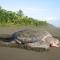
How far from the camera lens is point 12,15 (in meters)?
20.6

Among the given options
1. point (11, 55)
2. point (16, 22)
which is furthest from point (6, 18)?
point (11, 55)

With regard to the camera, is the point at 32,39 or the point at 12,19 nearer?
the point at 32,39

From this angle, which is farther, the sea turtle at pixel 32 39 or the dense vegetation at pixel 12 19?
the dense vegetation at pixel 12 19

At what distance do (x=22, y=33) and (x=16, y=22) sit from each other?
1274 centimetres

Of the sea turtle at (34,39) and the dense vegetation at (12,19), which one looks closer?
the sea turtle at (34,39)

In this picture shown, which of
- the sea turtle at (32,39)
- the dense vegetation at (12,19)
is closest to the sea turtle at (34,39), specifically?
the sea turtle at (32,39)

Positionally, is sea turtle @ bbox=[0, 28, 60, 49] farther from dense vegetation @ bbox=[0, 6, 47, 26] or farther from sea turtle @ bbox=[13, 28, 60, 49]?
dense vegetation @ bbox=[0, 6, 47, 26]

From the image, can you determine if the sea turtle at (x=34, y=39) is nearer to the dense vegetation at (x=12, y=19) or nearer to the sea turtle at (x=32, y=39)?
the sea turtle at (x=32, y=39)

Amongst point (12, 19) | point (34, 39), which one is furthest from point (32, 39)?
point (12, 19)

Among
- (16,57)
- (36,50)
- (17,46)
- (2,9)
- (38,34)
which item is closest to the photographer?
(16,57)

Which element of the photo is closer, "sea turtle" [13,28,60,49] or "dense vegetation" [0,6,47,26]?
"sea turtle" [13,28,60,49]

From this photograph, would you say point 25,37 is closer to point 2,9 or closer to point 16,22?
point 16,22

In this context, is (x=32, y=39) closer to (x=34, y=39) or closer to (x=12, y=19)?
(x=34, y=39)

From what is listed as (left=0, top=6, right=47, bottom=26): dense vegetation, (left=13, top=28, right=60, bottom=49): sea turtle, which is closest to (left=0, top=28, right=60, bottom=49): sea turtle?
(left=13, top=28, right=60, bottom=49): sea turtle
